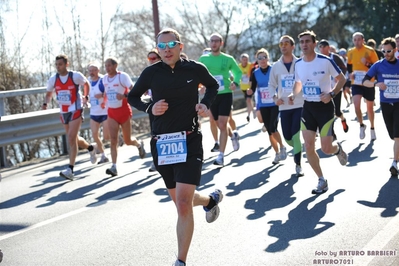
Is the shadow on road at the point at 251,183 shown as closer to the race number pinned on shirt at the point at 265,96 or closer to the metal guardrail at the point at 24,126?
the race number pinned on shirt at the point at 265,96

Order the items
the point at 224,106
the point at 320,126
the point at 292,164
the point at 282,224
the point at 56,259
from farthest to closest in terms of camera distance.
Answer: the point at 224,106 → the point at 292,164 → the point at 320,126 → the point at 282,224 → the point at 56,259

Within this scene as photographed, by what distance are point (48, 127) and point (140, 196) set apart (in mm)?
5121

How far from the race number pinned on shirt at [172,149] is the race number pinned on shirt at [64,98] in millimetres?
5747

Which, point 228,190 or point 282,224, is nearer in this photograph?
point 282,224

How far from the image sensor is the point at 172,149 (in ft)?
19.6

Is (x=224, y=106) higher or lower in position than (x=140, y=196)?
higher

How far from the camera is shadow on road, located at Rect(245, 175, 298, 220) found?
26.6ft

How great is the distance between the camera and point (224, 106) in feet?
39.7

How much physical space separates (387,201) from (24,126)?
24.9ft

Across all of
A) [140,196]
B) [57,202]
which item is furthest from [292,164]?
[57,202]

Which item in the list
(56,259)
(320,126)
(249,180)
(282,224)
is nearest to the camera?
(56,259)

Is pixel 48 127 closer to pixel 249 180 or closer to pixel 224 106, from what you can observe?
pixel 224 106

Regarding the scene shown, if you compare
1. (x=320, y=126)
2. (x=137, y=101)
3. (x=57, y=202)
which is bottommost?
(x=57, y=202)

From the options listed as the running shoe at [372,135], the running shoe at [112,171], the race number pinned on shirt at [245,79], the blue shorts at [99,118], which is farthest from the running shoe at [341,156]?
the race number pinned on shirt at [245,79]
